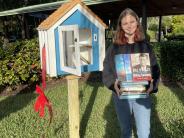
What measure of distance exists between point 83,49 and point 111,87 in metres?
1.35

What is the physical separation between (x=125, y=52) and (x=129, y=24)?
291 mm

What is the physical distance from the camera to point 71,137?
15.3 ft

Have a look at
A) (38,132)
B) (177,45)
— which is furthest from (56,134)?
(177,45)

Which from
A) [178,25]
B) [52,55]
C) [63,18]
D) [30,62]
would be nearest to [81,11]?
[63,18]

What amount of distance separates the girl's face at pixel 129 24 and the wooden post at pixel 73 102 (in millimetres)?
1025

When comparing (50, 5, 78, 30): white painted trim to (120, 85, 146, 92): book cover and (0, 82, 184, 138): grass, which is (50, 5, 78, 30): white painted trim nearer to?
(120, 85, 146, 92): book cover

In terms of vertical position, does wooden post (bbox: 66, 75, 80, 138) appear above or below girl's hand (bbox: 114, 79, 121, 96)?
below

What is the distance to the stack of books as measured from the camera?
3.56 meters

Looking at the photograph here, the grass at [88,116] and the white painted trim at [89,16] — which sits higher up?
the white painted trim at [89,16]

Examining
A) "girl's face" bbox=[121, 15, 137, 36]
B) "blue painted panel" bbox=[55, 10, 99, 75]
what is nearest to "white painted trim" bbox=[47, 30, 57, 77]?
"blue painted panel" bbox=[55, 10, 99, 75]

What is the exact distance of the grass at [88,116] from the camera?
5540 mm

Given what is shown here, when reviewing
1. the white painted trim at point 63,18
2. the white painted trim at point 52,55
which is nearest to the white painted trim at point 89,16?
the white painted trim at point 63,18

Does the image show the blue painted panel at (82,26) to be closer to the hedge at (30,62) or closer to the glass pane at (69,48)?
the glass pane at (69,48)

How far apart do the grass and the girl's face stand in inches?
76.9
